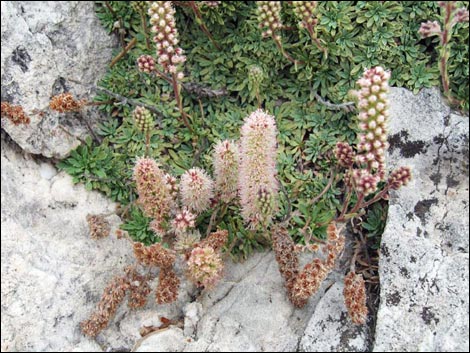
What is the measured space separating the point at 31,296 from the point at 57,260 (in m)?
0.35

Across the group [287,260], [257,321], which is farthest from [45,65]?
[257,321]

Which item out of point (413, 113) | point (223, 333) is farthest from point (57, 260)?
point (413, 113)

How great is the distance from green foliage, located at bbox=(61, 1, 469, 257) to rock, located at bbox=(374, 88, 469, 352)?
0.36 metres

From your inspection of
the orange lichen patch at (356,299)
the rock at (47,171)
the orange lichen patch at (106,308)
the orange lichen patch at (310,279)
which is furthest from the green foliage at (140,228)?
the orange lichen patch at (356,299)

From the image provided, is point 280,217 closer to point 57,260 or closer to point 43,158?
point 57,260

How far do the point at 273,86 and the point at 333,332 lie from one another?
239cm

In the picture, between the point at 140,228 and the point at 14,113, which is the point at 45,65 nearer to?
the point at 14,113

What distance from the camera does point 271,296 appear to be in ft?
14.8

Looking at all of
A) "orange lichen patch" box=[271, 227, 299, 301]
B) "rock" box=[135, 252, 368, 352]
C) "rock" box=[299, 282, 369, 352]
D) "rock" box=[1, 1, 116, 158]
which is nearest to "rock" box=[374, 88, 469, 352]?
"rock" box=[299, 282, 369, 352]

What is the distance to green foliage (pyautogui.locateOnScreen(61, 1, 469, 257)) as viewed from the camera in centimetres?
504

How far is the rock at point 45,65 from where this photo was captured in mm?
5273

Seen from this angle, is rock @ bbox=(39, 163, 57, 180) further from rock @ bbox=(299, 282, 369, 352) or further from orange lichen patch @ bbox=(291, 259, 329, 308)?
rock @ bbox=(299, 282, 369, 352)

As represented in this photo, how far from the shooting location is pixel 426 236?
4391 mm

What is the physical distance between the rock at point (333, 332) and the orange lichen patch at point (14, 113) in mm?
2924
